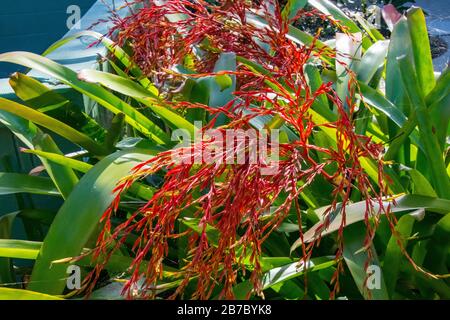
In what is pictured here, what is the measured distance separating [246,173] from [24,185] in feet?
2.63

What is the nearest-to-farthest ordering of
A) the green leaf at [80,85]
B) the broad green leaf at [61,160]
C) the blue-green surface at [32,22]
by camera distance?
the broad green leaf at [61,160]
the green leaf at [80,85]
the blue-green surface at [32,22]

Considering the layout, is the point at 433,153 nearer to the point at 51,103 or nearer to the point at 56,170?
A: the point at 56,170

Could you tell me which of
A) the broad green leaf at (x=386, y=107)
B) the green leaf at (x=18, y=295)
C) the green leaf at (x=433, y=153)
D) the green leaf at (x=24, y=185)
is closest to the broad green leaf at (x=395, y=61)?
the broad green leaf at (x=386, y=107)

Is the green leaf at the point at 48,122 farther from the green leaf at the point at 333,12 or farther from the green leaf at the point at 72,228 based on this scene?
the green leaf at the point at 333,12

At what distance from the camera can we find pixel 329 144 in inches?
67.0

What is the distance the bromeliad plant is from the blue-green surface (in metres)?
3.13

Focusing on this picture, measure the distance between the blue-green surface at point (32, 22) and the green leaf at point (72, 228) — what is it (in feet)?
12.9

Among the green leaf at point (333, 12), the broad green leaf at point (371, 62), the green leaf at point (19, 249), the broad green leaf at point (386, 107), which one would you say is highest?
the green leaf at point (333, 12)

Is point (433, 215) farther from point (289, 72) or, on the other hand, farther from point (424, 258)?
point (289, 72)

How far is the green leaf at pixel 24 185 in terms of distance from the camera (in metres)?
1.68

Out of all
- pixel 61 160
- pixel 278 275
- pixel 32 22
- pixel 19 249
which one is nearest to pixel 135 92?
pixel 61 160

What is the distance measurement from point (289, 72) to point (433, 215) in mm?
538

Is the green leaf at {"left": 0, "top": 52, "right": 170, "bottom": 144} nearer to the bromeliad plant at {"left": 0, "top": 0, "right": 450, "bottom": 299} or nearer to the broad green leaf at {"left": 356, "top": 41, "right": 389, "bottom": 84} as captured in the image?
the bromeliad plant at {"left": 0, "top": 0, "right": 450, "bottom": 299}
